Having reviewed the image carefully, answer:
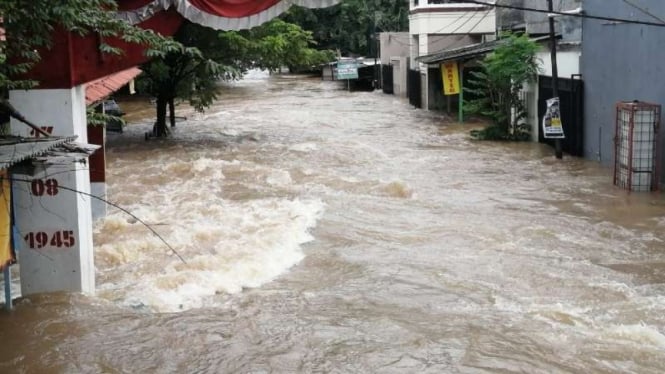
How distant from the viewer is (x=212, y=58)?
21.8m

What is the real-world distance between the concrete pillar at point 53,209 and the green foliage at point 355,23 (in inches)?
1859

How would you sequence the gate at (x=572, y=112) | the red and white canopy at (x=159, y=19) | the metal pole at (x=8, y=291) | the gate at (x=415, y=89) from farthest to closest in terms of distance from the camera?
the gate at (x=415, y=89), the gate at (x=572, y=112), the red and white canopy at (x=159, y=19), the metal pole at (x=8, y=291)

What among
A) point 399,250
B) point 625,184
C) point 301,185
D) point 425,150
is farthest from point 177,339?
point 425,150

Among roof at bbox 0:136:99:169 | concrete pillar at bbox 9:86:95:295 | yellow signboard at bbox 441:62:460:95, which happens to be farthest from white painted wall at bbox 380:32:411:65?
roof at bbox 0:136:99:169

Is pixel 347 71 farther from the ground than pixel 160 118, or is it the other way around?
pixel 347 71

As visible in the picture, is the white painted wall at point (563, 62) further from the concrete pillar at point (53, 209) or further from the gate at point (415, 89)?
the concrete pillar at point (53, 209)

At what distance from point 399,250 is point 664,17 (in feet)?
22.5

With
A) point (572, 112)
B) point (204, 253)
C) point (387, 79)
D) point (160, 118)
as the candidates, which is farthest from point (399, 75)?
point (204, 253)

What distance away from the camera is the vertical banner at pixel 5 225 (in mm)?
6789

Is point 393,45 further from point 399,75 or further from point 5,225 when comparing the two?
point 5,225

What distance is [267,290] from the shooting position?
346 inches

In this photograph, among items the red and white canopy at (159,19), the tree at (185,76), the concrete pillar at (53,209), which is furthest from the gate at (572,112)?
the concrete pillar at (53,209)

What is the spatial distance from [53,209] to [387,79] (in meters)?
36.5

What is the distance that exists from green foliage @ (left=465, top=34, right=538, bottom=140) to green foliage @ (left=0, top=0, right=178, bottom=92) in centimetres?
1489
